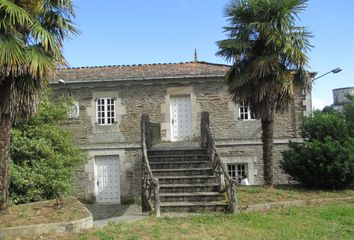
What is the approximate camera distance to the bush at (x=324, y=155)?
37.6ft

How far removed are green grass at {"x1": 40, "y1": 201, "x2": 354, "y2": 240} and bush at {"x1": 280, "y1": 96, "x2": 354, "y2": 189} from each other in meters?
2.33

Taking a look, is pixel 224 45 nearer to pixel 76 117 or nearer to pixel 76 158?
pixel 76 158

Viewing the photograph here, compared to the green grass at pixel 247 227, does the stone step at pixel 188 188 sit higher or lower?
higher

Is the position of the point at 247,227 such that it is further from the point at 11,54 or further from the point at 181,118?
the point at 181,118

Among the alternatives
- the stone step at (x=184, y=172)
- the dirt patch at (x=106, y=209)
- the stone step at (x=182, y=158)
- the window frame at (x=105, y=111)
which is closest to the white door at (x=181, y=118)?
the window frame at (x=105, y=111)

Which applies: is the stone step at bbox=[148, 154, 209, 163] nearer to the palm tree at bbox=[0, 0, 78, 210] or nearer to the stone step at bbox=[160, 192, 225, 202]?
the stone step at bbox=[160, 192, 225, 202]

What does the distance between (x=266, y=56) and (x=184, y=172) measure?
4.11 m

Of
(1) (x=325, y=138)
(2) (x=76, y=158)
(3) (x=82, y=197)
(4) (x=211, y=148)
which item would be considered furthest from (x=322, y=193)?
(3) (x=82, y=197)

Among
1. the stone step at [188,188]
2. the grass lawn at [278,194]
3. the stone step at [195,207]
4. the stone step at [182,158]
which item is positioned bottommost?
the stone step at [195,207]

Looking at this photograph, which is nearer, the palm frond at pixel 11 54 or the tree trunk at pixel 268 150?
the palm frond at pixel 11 54

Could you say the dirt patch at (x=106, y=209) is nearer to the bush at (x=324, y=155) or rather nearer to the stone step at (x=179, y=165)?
the stone step at (x=179, y=165)

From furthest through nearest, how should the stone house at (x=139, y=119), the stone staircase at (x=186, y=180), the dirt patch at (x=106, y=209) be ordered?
the stone house at (x=139, y=119) → the dirt patch at (x=106, y=209) → the stone staircase at (x=186, y=180)

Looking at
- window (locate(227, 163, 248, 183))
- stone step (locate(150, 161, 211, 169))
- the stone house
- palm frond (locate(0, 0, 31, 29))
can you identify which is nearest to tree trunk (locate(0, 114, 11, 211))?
palm frond (locate(0, 0, 31, 29))

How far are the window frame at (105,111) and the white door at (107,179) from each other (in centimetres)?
157
